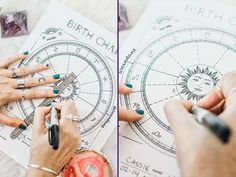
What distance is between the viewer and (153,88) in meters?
0.86

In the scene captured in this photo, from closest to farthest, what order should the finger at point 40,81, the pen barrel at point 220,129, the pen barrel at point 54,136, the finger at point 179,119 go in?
the pen barrel at point 220,129, the finger at point 179,119, the pen barrel at point 54,136, the finger at point 40,81

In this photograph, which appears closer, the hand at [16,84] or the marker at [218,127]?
the marker at [218,127]

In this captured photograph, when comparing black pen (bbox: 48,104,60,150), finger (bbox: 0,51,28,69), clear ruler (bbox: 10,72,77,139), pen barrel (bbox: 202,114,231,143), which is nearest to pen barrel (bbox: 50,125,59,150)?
black pen (bbox: 48,104,60,150)

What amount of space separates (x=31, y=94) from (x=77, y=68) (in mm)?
106

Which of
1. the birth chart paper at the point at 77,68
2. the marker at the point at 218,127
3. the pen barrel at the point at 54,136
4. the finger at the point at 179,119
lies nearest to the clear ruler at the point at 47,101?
the birth chart paper at the point at 77,68

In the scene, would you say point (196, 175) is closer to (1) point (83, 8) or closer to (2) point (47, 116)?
(2) point (47, 116)

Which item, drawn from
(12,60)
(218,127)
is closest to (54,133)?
(12,60)

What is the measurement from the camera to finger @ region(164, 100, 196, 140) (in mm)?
650

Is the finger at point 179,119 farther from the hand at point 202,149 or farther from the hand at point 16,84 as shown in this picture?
the hand at point 16,84

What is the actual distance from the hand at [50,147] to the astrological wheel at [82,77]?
0.04 metres

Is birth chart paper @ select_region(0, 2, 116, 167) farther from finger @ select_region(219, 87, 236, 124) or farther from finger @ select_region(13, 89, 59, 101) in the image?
finger @ select_region(219, 87, 236, 124)

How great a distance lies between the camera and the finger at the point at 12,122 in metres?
0.87

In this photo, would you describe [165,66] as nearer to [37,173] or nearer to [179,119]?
[179,119]

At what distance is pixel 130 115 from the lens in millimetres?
835
